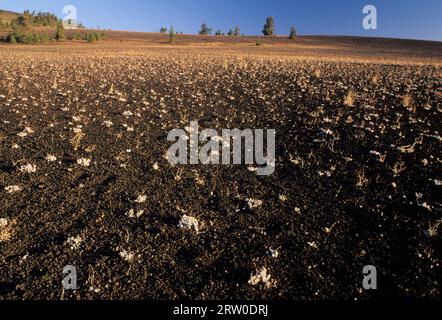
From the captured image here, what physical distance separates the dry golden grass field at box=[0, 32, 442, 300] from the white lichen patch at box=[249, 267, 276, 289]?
21 millimetres

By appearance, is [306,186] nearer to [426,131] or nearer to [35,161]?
[426,131]

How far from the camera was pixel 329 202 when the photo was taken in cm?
802

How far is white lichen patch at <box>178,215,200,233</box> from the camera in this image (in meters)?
6.92

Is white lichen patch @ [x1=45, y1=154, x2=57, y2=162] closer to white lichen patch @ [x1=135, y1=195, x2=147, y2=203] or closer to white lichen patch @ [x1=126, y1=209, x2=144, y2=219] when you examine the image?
white lichen patch @ [x1=135, y1=195, x2=147, y2=203]

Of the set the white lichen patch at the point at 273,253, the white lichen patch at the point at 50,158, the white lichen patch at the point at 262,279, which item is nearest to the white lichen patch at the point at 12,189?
the white lichen patch at the point at 50,158

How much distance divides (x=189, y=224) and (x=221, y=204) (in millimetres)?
1222

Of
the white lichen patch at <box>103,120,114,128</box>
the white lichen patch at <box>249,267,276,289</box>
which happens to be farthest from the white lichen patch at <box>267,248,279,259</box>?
the white lichen patch at <box>103,120,114,128</box>

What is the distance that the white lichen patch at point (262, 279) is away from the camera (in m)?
5.59

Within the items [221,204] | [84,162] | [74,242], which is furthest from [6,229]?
[221,204]

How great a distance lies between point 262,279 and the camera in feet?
18.6

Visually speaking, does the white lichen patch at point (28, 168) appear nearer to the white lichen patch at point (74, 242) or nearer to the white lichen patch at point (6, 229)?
the white lichen patch at point (6, 229)

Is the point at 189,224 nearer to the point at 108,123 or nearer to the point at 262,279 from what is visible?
the point at 262,279

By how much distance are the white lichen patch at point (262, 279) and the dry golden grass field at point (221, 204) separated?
2 cm
